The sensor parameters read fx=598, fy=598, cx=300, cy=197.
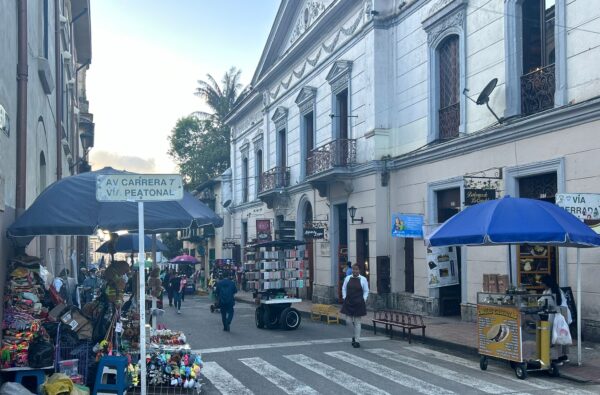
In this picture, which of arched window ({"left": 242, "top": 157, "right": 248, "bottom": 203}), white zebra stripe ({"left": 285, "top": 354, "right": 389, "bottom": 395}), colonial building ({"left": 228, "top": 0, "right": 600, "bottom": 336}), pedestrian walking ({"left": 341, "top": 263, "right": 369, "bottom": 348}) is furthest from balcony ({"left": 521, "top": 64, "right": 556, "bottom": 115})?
arched window ({"left": 242, "top": 157, "right": 248, "bottom": 203})

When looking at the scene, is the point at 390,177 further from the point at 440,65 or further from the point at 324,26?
the point at 324,26

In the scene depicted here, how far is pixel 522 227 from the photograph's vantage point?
365 inches

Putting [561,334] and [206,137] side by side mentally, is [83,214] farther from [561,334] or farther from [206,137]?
[206,137]

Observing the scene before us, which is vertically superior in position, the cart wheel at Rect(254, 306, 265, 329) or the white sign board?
the white sign board

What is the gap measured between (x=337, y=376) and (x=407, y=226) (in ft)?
27.3

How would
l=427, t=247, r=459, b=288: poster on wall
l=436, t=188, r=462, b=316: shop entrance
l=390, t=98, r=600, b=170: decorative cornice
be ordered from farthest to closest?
1. l=436, t=188, r=462, b=316: shop entrance
2. l=427, t=247, r=459, b=288: poster on wall
3. l=390, t=98, r=600, b=170: decorative cornice

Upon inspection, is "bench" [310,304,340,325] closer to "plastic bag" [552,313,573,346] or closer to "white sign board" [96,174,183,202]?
"plastic bag" [552,313,573,346]

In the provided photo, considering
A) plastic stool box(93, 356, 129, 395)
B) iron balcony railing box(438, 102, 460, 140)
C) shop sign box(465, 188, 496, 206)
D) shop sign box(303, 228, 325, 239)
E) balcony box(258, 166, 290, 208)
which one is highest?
iron balcony railing box(438, 102, 460, 140)

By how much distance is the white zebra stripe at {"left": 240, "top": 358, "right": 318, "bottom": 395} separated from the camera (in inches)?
332

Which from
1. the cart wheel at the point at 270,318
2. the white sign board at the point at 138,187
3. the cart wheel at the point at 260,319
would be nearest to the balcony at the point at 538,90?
the cart wheel at the point at 270,318

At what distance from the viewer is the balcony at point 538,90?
509 inches

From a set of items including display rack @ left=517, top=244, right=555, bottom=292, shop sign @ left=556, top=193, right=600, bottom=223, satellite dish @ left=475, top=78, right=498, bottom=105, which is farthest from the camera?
satellite dish @ left=475, top=78, right=498, bottom=105

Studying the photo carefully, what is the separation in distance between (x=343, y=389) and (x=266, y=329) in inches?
295

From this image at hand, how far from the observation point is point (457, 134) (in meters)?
16.1
